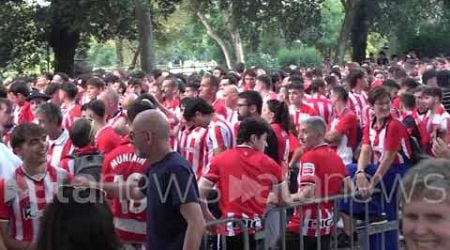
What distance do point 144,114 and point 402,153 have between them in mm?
3767

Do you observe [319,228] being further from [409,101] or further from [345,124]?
[409,101]

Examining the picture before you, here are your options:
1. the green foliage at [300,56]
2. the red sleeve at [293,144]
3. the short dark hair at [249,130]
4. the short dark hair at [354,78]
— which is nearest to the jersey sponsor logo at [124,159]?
the short dark hair at [249,130]

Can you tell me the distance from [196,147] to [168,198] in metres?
3.56

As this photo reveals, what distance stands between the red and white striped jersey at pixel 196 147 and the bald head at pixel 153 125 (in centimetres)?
332

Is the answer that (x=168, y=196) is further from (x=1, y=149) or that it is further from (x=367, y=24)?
(x=367, y=24)

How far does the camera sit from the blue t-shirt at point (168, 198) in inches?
197

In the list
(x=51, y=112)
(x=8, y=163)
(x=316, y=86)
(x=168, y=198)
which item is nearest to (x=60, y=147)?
(x=51, y=112)

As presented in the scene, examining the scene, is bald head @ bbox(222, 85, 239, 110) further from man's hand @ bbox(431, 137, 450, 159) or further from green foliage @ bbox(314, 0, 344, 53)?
green foliage @ bbox(314, 0, 344, 53)

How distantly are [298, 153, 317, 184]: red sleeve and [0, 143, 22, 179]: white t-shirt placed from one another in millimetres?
2510

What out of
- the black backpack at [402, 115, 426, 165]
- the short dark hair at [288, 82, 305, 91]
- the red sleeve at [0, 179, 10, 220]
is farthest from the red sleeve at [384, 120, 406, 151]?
the red sleeve at [0, 179, 10, 220]

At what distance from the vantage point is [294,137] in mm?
9977

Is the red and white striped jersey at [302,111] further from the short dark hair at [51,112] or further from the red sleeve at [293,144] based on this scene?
the short dark hair at [51,112]

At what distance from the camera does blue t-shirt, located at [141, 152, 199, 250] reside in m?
5.00

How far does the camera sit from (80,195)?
10.6 ft
